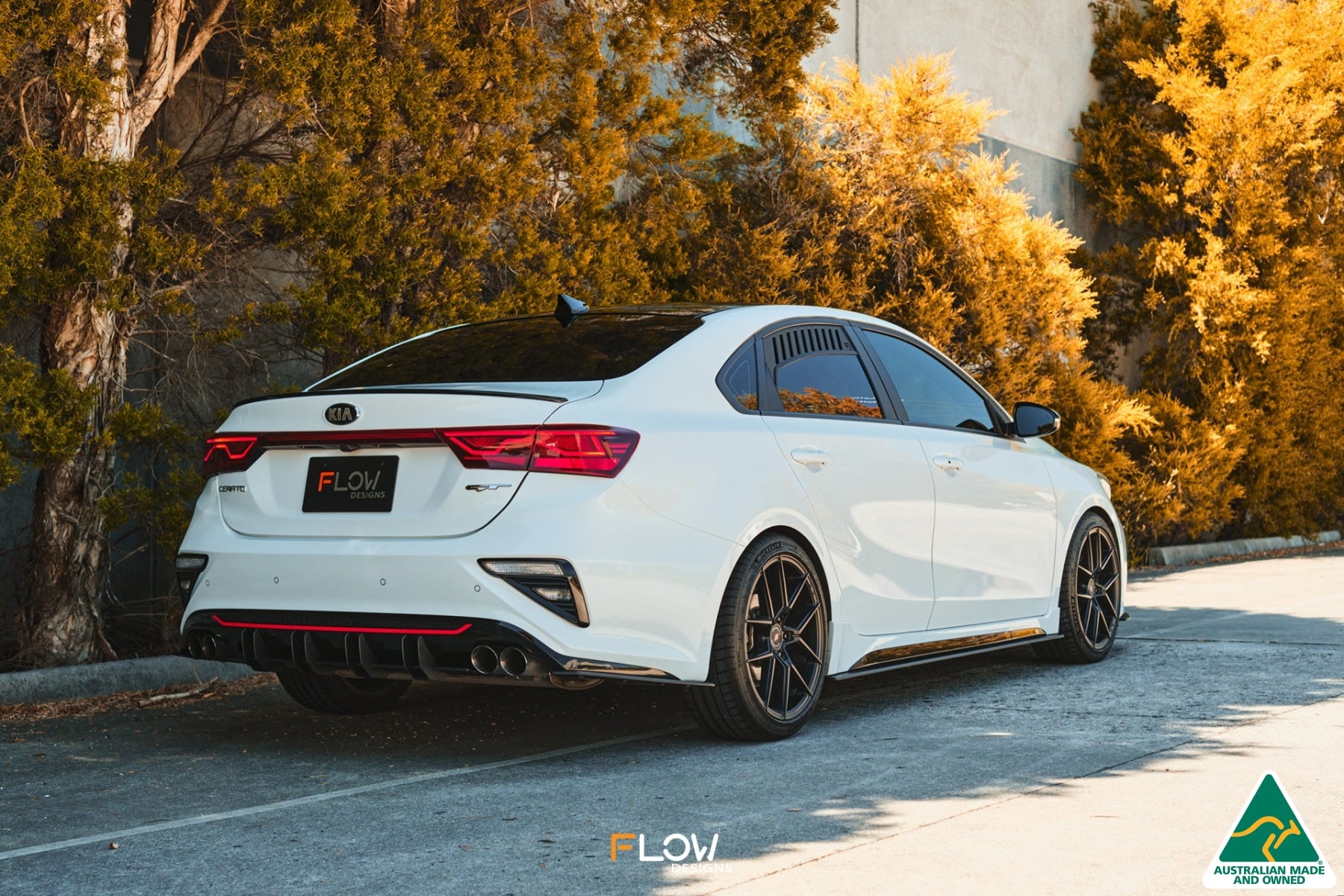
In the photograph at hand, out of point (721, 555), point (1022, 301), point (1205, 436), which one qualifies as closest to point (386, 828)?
point (721, 555)

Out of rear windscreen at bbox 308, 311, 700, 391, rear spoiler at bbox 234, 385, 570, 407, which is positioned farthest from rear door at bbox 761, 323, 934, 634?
rear spoiler at bbox 234, 385, 570, 407

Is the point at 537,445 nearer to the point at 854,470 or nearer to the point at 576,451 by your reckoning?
the point at 576,451

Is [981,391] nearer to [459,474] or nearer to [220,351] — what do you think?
[459,474]

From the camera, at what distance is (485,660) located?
5.16m

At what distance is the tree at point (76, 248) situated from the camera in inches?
276

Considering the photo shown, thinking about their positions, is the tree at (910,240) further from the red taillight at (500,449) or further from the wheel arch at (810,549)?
the red taillight at (500,449)

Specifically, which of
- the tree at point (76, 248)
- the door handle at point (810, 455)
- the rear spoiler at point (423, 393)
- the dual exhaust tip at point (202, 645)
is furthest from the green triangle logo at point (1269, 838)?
the tree at point (76, 248)

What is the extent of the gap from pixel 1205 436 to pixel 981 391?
29.7 ft

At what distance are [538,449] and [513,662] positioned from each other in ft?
2.26

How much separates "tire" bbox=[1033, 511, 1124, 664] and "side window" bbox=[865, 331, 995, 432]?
3.05ft

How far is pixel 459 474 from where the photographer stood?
17.2 feet

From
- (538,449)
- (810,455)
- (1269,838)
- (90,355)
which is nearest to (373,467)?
(538,449)

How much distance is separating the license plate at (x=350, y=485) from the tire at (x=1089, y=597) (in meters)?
3.78

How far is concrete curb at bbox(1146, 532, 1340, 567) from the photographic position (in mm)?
15234
